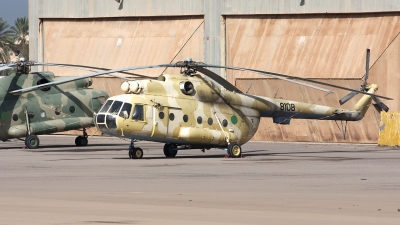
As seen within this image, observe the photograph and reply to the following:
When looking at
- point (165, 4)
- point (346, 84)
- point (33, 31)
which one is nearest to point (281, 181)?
point (346, 84)

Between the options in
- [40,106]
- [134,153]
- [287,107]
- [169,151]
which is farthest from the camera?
[40,106]

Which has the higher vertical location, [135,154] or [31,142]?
[31,142]

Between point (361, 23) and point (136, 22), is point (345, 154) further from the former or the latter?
point (136, 22)

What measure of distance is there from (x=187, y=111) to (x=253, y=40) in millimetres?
19181

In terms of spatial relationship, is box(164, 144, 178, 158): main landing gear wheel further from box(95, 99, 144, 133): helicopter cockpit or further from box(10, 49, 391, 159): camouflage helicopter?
box(95, 99, 144, 133): helicopter cockpit

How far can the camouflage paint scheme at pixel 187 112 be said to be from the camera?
26.8 m

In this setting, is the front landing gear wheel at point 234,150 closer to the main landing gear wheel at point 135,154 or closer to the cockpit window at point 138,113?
the main landing gear wheel at point 135,154

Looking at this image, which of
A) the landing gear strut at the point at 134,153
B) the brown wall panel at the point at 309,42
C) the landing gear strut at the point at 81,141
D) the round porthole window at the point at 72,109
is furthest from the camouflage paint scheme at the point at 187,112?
the brown wall panel at the point at 309,42

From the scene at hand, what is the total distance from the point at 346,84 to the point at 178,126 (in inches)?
653

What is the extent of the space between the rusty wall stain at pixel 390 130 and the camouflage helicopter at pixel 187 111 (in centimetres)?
823

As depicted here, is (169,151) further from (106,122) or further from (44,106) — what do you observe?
(44,106)

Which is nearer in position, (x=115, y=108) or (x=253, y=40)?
(x=115, y=108)

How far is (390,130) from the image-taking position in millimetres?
37031

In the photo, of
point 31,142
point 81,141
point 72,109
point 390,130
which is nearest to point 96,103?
point 72,109
